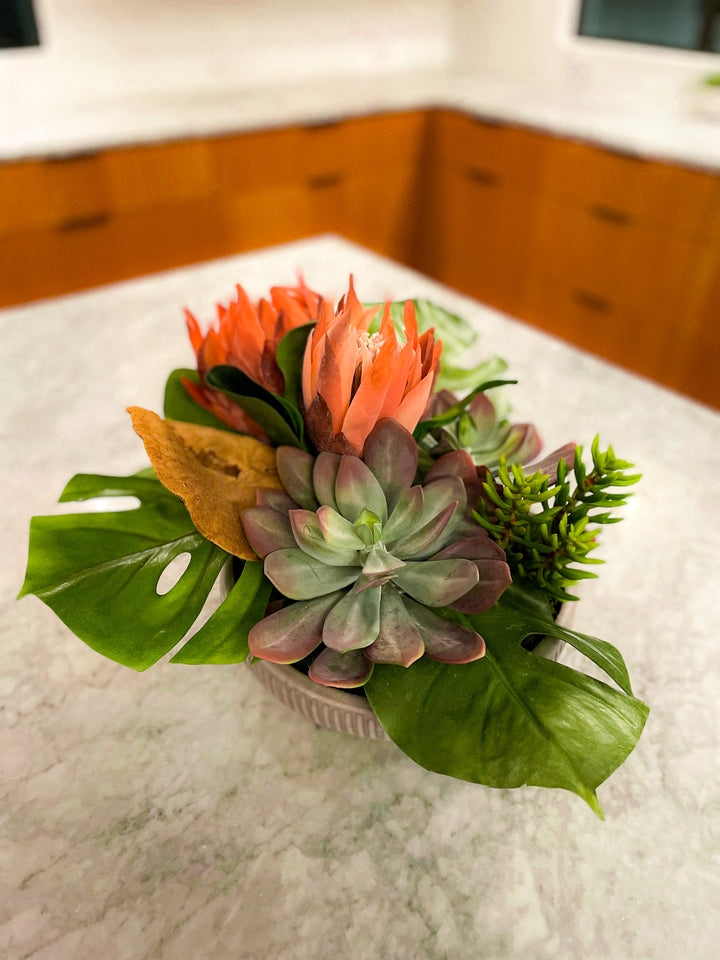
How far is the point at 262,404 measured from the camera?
1.55ft

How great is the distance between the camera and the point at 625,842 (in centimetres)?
46

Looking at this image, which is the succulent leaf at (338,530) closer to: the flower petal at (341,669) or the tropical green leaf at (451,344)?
the flower petal at (341,669)

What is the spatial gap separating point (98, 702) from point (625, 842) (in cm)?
38

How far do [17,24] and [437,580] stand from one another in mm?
2675

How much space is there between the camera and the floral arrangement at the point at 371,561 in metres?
0.39

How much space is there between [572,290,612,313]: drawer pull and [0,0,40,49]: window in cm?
200

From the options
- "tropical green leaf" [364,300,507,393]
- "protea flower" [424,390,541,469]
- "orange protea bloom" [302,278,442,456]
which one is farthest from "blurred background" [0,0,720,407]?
"orange protea bloom" [302,278,442,456]

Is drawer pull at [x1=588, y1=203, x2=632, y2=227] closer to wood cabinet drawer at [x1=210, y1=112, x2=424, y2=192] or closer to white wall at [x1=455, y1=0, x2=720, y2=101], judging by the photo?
white wall at [x1=455, y1=0, x2=720, y2=101]

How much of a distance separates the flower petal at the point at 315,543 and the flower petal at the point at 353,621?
2cm

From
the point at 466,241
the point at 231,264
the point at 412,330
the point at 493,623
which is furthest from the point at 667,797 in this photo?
the point at 466,241

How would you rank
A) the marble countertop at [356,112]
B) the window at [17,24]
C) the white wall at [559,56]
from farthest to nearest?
the white wall at [559,56] < the window at [17,24] < the marble countertop at [356,112]

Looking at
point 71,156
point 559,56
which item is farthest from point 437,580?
point 559,56

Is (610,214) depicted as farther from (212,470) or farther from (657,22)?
(212,470)

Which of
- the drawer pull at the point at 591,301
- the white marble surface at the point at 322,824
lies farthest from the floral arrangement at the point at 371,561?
the drawer pull at the point at 591,301
